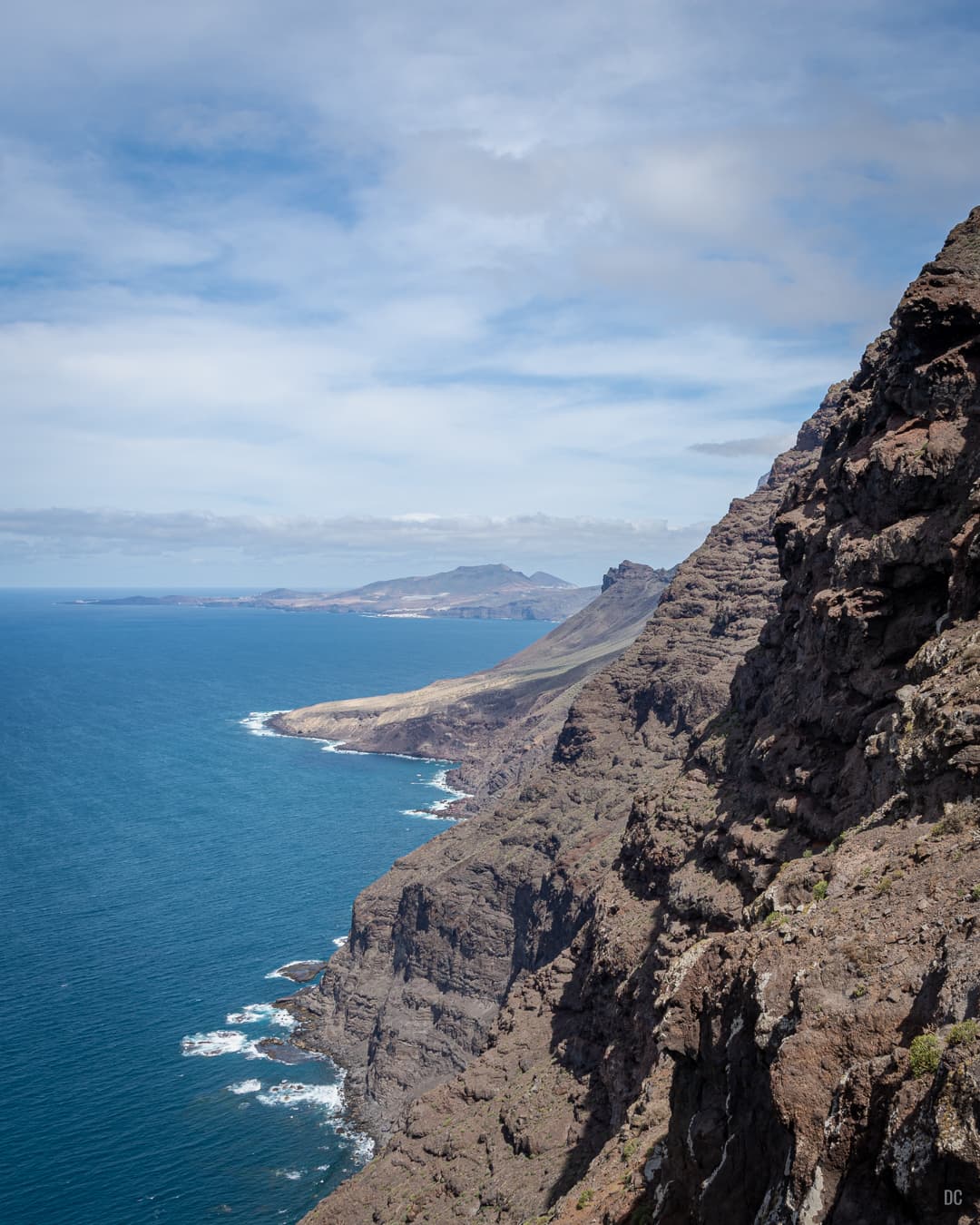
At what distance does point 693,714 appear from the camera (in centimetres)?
10812

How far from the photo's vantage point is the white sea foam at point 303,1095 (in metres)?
99.6

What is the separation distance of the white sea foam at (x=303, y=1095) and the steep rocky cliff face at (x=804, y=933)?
500 cm

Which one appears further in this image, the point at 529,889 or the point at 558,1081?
the point at 529,889

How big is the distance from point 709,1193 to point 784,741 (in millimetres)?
31610

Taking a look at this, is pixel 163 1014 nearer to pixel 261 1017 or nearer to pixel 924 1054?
pixel 261 1017

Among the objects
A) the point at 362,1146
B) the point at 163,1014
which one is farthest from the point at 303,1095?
the point at 163,1014

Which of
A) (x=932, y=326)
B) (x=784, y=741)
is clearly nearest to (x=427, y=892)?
(x=784, y=741)

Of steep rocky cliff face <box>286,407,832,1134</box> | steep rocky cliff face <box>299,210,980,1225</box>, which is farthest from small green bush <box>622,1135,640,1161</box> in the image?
steep rocky cliff face <box>286,407,832,1134</box>

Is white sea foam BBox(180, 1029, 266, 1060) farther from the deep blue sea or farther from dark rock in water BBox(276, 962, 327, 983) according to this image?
dark rock in water BBox(276, 962, 327, 983)

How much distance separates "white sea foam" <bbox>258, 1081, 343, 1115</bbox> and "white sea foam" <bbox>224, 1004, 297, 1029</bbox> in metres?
12.4

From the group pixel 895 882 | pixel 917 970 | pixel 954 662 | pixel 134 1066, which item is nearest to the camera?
pixel 917 970

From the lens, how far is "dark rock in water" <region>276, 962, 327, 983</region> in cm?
12662

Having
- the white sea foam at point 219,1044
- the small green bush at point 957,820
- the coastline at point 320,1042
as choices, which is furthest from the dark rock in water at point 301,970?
the small green bush at point 957,820

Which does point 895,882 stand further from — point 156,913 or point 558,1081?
point 156,913
